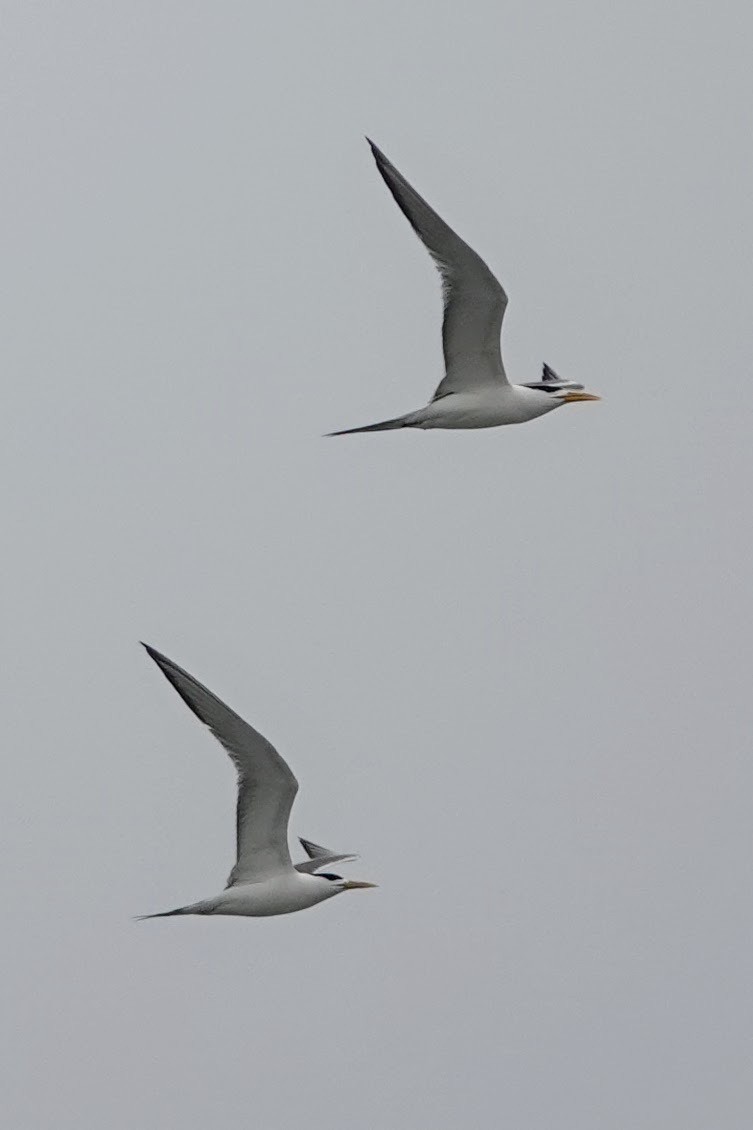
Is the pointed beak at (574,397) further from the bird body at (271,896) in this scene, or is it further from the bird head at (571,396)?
the bird body at (271,896)

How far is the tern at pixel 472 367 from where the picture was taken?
23547 mm

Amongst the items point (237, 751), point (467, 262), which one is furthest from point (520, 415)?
point (237, 751)

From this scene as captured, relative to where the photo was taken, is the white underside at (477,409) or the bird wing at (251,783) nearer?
the bird wing at (251,783)

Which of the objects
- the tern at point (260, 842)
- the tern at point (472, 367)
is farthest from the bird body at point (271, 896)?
the tern at point (472, 367)

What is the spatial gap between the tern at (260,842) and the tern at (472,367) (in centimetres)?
280

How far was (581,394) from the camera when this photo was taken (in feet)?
84.0

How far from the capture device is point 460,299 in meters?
24.0

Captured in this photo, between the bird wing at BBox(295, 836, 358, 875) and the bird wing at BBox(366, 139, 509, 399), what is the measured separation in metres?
4.50

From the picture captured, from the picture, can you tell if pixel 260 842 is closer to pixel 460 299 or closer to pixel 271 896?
pixel 271 896

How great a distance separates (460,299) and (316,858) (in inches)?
230

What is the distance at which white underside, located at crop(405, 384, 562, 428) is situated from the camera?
24.8 meters

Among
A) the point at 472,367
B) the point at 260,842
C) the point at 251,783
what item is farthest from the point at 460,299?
the point at 260,842

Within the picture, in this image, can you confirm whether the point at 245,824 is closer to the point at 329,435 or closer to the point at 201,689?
the point at 201,689

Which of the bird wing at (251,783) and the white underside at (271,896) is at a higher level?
the bird wing at (251,783)
